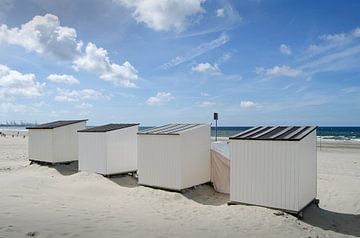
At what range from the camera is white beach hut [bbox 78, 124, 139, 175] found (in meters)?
14.8

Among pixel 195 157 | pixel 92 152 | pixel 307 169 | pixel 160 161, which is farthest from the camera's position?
pixel 92 152

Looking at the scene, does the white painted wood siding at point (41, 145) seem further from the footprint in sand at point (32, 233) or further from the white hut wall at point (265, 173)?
the footprint in sand at point (32, 233)

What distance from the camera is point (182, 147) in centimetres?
1220

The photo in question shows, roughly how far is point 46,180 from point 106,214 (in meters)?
6.20

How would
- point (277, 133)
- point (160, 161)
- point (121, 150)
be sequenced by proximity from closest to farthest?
1. point (277, 133)
2. point (160, 161)
3. point (121, 150)

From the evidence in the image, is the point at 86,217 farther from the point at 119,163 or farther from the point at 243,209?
the point at 119,163

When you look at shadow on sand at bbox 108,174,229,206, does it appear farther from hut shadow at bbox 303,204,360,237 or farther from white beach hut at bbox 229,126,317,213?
hut shadow at bbox 303,204,360,237

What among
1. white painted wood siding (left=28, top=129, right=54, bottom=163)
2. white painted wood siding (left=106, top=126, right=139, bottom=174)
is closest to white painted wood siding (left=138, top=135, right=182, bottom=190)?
white painted wood siding (left=106, top=126, right=139, bottom=174)

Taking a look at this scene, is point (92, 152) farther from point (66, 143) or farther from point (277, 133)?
point (277, 133)

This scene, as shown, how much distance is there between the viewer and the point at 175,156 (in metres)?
12.2

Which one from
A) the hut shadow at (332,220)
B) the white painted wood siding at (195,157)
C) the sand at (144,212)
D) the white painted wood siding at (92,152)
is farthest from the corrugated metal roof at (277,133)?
the white painted wood siding at (92,152)

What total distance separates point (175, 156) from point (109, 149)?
3.79 meters

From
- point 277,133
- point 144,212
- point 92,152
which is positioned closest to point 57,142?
point 92,152

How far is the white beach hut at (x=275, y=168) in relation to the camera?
9086mm
